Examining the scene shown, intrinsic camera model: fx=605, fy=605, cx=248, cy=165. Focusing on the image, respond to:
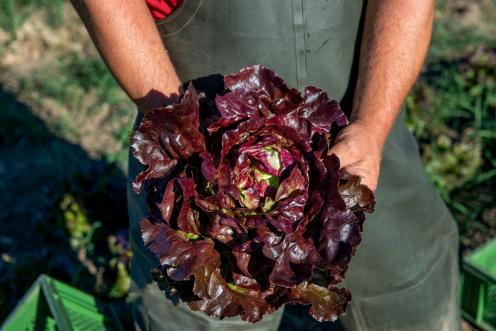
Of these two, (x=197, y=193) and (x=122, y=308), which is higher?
(x=197, y=193)

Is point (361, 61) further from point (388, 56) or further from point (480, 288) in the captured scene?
point (480, 288)

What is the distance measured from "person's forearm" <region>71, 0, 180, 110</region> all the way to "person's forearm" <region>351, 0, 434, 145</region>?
2.03 feet

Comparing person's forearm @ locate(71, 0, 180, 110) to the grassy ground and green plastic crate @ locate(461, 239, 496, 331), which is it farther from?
green plastic crate @ locate(461, 239, 496, 331)

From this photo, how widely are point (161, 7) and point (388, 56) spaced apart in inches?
29.5

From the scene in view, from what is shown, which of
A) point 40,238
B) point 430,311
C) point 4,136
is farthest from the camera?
point 4,136

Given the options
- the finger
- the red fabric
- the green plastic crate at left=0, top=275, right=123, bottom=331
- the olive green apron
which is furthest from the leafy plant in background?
the red fabric

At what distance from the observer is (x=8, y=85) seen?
15.9ft

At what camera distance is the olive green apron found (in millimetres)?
1883

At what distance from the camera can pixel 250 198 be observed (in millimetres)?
1562

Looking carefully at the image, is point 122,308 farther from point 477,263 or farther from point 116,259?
point 477,263

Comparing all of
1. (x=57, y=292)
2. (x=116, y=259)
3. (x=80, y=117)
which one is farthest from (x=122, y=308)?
(x=80, y=117)

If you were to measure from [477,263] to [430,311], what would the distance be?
2.44 ft

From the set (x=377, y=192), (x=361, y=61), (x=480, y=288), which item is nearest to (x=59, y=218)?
(x=377, y=192)

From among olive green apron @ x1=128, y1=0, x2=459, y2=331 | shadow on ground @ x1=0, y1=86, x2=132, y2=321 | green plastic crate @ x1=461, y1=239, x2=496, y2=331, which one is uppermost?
olive green apron @ x1=128, y1=0, x2=459, y2=331
